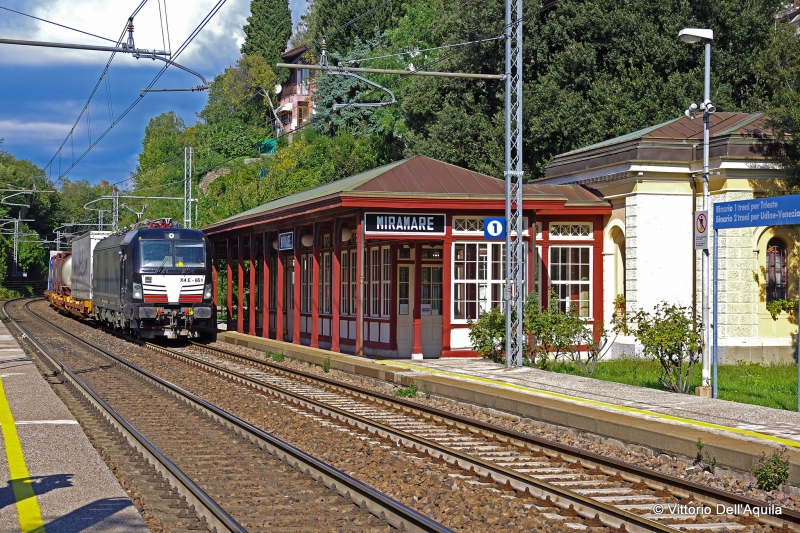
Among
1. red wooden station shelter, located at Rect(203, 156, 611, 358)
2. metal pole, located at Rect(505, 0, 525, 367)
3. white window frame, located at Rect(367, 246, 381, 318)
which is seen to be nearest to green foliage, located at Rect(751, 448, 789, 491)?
metal pole, located at Rect(505, 0, 525, 367)

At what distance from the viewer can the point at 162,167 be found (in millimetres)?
108750

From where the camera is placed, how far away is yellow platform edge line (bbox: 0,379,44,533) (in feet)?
25.0

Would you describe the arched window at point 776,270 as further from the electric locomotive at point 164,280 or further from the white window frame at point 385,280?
the electric locomotive at point 164,280

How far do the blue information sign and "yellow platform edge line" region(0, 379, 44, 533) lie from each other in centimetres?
997

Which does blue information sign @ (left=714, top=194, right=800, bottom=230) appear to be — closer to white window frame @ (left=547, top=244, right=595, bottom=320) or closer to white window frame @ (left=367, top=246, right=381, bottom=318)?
white window frame @ (left=547, top=244, right=595, bottom=320)

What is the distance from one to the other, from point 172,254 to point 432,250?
964 cm

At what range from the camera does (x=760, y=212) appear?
14000 mm

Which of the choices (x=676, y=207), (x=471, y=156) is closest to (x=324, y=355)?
(x=676, y=207)

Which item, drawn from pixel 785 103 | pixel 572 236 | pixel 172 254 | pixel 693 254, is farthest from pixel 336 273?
pixel 785 103

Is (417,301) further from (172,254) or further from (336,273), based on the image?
(172,254)

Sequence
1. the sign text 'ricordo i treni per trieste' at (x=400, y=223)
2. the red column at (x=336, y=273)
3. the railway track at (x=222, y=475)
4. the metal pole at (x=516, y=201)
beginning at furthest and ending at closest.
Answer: the red column at (x=336, y=273)
the sign text 'ricordo i treni per trieste' at (x=400, y=223)
the metal pole at (x=516, y=201)
the railway track at (x=222, y=475)

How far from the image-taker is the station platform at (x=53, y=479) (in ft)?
25.3

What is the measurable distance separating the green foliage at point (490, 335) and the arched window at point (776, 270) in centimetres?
671

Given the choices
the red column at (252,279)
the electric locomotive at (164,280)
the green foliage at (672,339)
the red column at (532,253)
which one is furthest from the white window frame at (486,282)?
the red column at (252,279)
